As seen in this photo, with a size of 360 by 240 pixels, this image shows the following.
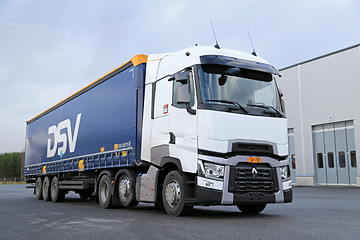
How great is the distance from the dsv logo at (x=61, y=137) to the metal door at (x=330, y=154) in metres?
19.6

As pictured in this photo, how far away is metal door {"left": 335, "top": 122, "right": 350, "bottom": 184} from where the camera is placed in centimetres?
2702

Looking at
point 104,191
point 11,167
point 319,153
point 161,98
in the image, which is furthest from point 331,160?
point 11,167

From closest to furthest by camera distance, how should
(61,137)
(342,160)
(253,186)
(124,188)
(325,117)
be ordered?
(253,186) < (124,188) < (61,137) < (342,160) < (325,117)

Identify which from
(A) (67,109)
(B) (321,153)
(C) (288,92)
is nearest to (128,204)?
(A) (67,109)

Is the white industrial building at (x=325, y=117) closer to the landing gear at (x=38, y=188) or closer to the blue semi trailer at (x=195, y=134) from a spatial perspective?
the landing gear at (x=38, y=188)

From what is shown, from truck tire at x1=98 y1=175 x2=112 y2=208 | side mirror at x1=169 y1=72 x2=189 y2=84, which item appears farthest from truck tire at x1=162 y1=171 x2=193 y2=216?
truck tire at x1=98 y1=175 x2=112 y2=208

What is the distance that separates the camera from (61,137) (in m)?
15.5

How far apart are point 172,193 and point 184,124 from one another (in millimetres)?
1437

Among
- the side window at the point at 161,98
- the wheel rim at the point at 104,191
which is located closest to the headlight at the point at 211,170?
the side window at the point at 161,98

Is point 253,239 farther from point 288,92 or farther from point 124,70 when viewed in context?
point 288,92

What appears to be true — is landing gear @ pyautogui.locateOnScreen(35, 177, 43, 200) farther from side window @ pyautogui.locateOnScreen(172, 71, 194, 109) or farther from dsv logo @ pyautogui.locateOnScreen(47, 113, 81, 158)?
side window @ pyautogui.locateOnScreen(172, 71, 194, 109)

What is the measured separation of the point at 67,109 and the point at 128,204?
20.4 ft

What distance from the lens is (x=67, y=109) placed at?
595 inches

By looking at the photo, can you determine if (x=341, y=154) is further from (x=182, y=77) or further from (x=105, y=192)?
(x=182, y=77)
